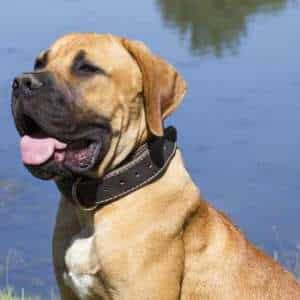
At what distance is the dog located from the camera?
480cm

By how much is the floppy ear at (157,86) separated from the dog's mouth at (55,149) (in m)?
0.25

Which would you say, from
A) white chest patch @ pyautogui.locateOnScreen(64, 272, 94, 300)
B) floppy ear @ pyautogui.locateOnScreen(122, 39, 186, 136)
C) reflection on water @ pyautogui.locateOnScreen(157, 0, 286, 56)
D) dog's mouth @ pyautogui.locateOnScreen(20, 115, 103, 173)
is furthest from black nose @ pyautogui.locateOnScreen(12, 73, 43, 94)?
reflection on water @ pyautogui.locateOnScreen(157, 0, 286, 56)

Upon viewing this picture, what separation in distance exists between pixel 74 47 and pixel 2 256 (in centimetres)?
456

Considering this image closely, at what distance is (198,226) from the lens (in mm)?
5160

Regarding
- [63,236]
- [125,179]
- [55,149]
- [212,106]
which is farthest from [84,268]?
[212,106]

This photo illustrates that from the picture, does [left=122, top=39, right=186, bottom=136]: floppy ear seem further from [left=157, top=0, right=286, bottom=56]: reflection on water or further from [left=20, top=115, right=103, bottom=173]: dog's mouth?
[left=157, top=0, right=286, bottom=56]: reflection on water

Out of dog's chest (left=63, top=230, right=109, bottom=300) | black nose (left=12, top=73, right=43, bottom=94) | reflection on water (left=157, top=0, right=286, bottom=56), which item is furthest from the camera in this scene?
reflection on water (left=157, top=0, right=286, bottom=56)

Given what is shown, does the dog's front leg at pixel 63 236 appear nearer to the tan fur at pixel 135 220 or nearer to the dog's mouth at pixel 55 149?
the tan fur at pixel 135 220

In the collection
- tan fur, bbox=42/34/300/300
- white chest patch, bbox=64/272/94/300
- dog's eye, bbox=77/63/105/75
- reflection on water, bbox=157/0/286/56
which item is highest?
dog's eye, bbox=77/63/105/75

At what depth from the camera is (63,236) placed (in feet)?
16.9

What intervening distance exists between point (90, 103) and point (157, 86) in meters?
0.31

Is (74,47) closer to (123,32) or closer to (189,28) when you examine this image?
(123,32)

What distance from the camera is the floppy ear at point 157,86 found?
4879 mm

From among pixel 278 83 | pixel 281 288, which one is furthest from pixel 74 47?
pixel 278 83
